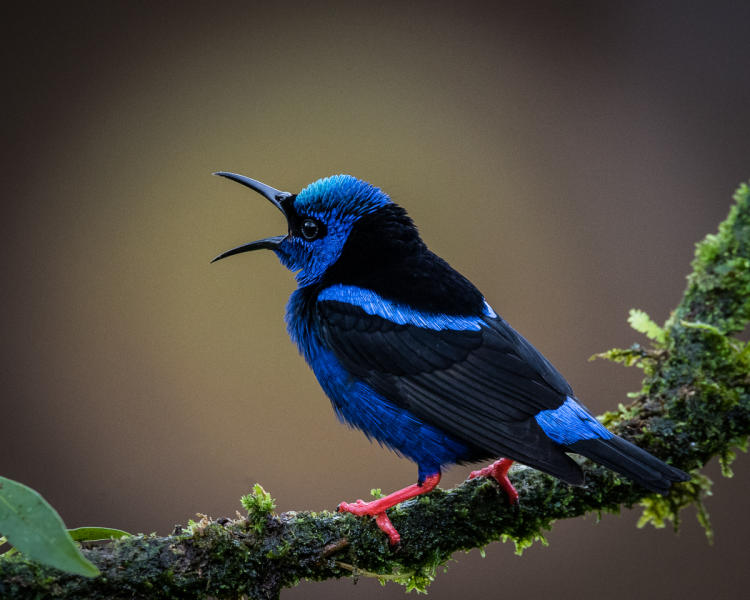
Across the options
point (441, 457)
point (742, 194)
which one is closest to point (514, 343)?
point (441, 457)

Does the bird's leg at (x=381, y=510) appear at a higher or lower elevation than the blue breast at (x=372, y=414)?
lower

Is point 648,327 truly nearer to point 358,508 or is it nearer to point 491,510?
point 491,510

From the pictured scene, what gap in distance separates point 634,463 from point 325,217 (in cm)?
184

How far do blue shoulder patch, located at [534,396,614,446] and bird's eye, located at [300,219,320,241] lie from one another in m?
1.44

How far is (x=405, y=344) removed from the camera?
3.04 m

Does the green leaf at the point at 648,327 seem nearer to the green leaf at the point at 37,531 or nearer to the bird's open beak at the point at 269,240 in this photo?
the bird's open beak at the point at 269,240

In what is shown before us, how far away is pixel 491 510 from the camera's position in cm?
281

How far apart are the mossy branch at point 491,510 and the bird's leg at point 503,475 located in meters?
0.04

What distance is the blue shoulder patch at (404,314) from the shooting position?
3084 millimetres

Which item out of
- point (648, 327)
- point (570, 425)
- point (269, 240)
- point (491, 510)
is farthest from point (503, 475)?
point (269, 240)

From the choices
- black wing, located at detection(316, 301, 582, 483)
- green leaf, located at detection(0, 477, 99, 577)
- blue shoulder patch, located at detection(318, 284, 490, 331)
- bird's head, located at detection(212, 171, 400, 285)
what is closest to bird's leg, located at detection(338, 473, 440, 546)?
black wing, located at detection(316, 301, 582, 483)

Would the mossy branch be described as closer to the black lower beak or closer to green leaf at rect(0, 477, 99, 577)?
green leaf at rect(0, 477, 99, 577)

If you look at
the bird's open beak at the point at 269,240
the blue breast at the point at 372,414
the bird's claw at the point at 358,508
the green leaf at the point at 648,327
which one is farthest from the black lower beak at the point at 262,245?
the green leaf at the point at 648,327

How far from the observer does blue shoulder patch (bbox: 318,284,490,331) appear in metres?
3.08
